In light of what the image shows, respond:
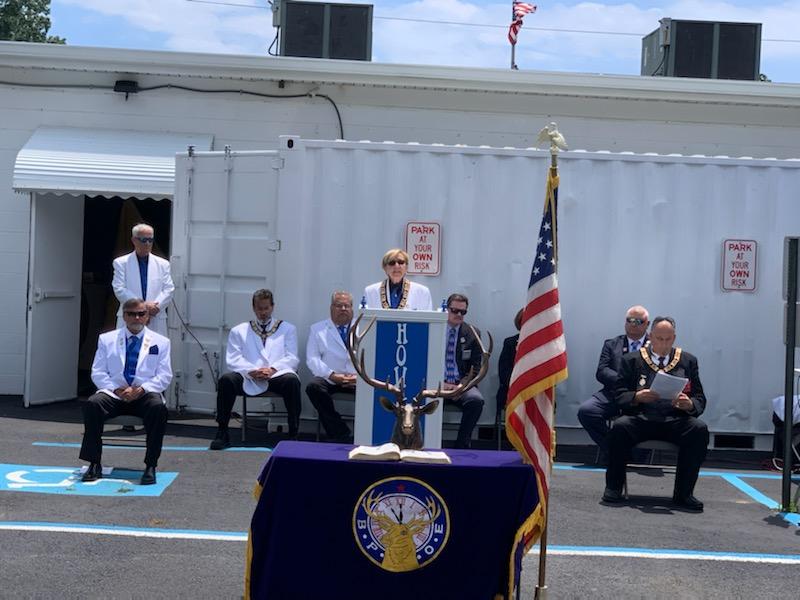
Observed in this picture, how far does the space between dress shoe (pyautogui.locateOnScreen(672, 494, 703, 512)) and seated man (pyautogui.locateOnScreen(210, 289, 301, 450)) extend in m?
3.53

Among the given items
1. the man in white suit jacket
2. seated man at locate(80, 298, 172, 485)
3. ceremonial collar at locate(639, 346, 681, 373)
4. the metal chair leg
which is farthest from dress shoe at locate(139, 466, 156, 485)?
ceremonial collar at locate(639, 346, 681, 373)

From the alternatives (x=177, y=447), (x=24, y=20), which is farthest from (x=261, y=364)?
(x=24, y=20)

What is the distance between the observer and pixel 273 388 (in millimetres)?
10039

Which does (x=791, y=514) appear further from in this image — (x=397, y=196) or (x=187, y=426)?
(x=187, y=426)

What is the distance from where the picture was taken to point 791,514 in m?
8.09

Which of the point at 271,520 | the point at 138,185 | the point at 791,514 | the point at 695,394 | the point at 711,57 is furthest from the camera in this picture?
the point at 711,57

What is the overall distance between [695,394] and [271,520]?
15.1ft

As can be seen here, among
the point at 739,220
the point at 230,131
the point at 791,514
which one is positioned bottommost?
the point at 791,514

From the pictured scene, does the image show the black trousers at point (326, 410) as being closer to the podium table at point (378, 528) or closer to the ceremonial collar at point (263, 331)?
the ceremonial collar at point (263, 331)

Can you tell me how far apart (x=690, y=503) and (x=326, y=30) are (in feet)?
26.4

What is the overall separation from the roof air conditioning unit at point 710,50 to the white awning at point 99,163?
6.19m

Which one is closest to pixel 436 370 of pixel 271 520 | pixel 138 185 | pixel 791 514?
pixel 271 520

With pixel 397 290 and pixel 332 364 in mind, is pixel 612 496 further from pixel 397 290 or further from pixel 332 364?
pixel 332 364

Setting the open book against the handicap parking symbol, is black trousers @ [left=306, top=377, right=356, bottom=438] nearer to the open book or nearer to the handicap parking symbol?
the handicap parking symbol
